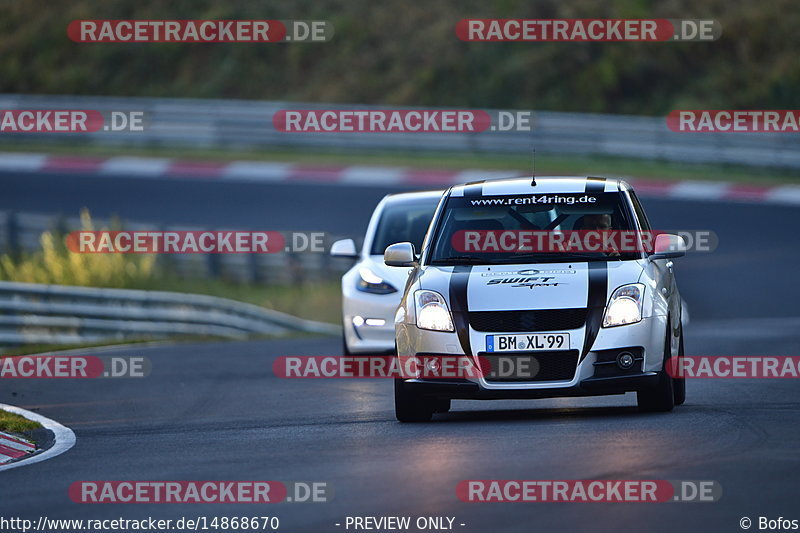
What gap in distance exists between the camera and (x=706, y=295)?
2398 centimetres

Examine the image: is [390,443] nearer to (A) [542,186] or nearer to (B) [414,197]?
(A) [542,186]

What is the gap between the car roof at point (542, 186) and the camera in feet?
39.5

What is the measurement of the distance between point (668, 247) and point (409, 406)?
6.77 feet

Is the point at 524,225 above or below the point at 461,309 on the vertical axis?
above

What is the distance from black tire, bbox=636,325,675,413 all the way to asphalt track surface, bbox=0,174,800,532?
0.11m

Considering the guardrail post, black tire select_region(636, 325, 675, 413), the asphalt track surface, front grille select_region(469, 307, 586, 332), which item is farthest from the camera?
the guardrail post

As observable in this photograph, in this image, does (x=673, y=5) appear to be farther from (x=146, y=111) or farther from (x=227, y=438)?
(x=227, y=438)

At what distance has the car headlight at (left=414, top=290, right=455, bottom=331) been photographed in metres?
11.0

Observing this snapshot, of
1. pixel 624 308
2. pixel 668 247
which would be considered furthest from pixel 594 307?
pixel 668 247

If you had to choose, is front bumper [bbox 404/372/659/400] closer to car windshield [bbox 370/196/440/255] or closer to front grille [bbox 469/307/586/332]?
front grille [bbox 469/307/586/332]

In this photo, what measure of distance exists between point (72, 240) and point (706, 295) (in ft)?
31.9

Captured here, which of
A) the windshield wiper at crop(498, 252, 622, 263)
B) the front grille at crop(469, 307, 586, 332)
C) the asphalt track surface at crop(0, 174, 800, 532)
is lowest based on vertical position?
the asphalt track surface at crop(0, 174, 800, 532)

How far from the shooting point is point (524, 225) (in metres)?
11.7

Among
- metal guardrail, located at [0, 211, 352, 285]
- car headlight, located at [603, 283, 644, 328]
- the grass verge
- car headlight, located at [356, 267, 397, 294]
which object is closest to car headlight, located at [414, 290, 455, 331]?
car headlight, located at [603, 283, 644, 328]
